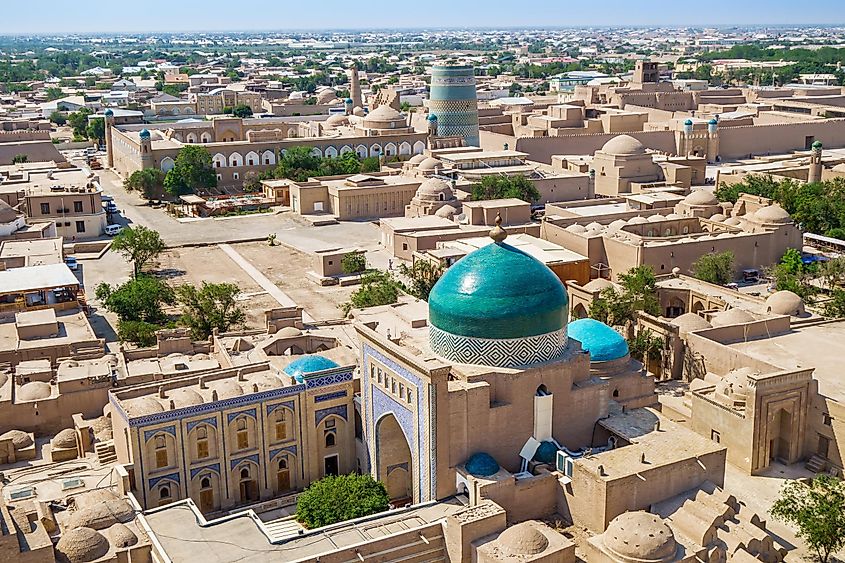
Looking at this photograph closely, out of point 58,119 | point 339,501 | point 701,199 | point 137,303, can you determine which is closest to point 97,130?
point 58,119

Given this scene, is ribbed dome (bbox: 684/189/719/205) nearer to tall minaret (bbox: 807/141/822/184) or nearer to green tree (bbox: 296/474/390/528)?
tall minaret (bbox: 807/141/822/184)

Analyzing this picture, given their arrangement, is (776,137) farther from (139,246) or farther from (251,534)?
(251,534)

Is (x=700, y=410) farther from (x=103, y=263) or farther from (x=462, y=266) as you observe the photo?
(x=103, y=263)

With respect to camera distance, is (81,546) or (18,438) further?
(18,438)

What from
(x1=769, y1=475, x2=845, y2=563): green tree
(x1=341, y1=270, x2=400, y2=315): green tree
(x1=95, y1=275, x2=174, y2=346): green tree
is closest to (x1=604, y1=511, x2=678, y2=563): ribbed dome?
(x1=769, y1=475, x2=845, y2=563): green tree

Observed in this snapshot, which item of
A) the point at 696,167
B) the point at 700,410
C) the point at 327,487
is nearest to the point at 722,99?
the point at 696,167

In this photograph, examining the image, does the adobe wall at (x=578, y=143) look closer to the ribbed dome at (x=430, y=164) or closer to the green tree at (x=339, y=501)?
the ribbed dome at (x=430, y=164)
